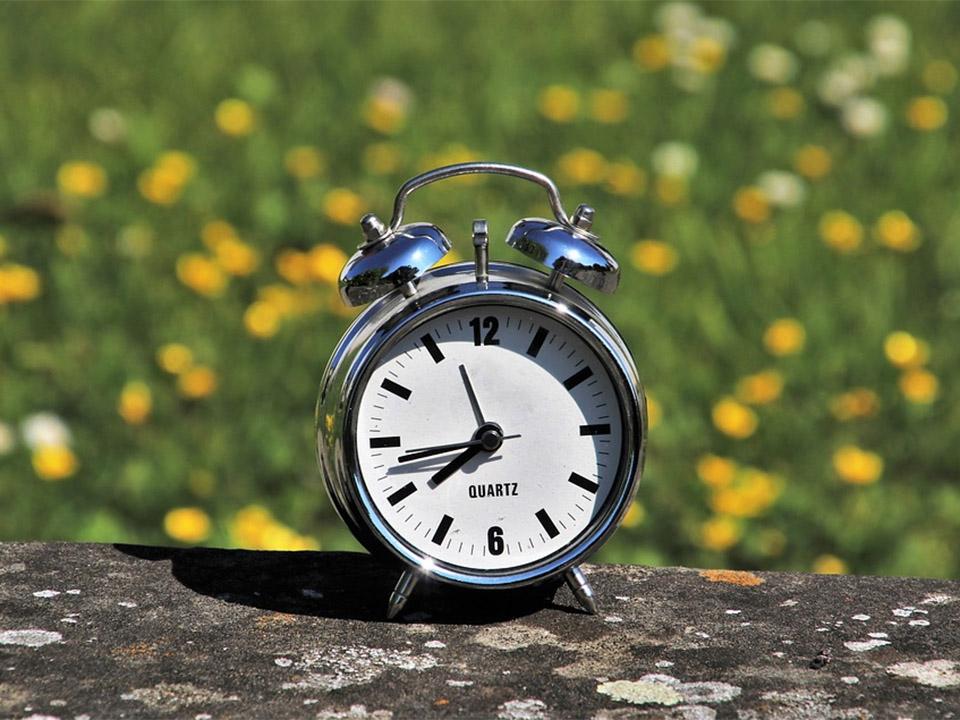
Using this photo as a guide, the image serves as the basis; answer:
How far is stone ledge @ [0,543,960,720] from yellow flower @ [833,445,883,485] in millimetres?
1080

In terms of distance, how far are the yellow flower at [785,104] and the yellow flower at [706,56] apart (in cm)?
25

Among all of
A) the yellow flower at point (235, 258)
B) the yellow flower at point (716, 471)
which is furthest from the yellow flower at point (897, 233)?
the yellow flower at point (235, 258)

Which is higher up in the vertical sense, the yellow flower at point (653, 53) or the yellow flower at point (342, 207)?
the yellow flower at point (653, 53)

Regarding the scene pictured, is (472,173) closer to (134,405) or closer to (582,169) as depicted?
(134,405)

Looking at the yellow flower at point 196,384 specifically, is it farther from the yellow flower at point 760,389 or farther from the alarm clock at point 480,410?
the alarm clock at point 480,410

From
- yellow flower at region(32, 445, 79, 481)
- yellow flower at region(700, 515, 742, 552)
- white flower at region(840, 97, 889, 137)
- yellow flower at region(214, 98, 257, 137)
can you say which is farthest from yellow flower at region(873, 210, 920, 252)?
yellow flower at region(32, 445, 79, 481)

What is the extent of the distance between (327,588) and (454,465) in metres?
0.35

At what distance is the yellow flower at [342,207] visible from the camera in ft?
14.0

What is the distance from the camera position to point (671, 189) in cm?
450

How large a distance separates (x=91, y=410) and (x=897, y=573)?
6.36 ft

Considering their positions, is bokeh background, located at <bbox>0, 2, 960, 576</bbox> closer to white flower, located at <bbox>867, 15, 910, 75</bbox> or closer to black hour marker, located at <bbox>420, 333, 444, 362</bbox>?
white flower, located at <bbox>867, 15, 910, 75</bbox>

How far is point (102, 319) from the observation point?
152 inches

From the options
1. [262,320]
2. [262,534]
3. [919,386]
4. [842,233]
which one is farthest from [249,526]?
[842,233]

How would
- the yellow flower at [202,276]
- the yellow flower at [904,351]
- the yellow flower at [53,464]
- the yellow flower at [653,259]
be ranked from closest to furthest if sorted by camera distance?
the yellow flower at [53,464]
the yellow flower at [904,351]
the yellow flower at [202,276]
the yellow flower at [653,259]
